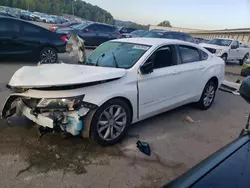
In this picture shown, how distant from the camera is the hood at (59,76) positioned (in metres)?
3.25

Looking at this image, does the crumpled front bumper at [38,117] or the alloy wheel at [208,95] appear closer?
the crumpled front bumper at [38,117]

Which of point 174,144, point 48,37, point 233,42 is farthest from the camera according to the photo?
point 233,42

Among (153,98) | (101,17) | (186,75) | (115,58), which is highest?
(101,17)

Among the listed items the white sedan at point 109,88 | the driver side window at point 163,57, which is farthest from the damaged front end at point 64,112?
the driver side window at point 163,57

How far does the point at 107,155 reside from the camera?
3523mm

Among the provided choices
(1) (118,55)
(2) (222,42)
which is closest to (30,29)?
(1) (118,55)

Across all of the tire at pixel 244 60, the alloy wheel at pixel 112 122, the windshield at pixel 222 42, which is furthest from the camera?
the tire at pixel 244 60

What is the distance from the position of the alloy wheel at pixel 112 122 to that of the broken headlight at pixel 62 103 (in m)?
0.42

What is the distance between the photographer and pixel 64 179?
2947 millimetres

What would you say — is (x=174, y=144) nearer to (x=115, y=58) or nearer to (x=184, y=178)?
(x=115, y=58)

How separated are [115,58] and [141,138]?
144 cm

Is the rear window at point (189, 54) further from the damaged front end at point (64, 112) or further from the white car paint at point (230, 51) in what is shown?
the white car paint at point (230, 51)

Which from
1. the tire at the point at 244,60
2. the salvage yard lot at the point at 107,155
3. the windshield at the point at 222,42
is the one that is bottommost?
the salvage yard lot at the point at 107,155

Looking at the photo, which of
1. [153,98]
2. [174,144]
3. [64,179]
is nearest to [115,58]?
[153,98]
